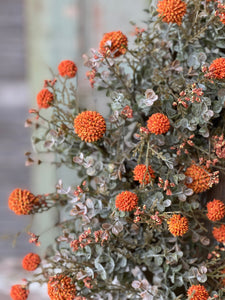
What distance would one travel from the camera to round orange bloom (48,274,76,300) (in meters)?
0.47

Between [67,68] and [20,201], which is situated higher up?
[67,68]

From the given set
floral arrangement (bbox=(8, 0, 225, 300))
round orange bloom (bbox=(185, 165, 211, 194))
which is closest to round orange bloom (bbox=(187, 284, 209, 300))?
floral arrangement (bbox=(8, 0, 225, 300))

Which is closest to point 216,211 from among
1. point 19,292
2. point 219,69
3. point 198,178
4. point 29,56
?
point 198,178

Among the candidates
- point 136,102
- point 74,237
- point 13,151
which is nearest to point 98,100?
point 136,102

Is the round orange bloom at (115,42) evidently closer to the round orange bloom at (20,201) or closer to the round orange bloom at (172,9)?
the round orange bloom at (172,9)

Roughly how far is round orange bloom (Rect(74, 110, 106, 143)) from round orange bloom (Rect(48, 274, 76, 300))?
0.53 feet

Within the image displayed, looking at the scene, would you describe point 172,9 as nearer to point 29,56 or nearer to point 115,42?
point 115,42

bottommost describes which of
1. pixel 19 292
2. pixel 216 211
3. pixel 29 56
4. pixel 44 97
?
pixel 19 292

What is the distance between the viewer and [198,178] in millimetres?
474

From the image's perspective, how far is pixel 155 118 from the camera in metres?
0.44

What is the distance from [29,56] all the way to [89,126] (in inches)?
42.7

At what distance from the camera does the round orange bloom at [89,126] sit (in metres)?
0.46

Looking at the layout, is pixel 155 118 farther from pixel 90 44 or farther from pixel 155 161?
pixel 90 44

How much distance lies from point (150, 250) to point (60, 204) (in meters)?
0.14
